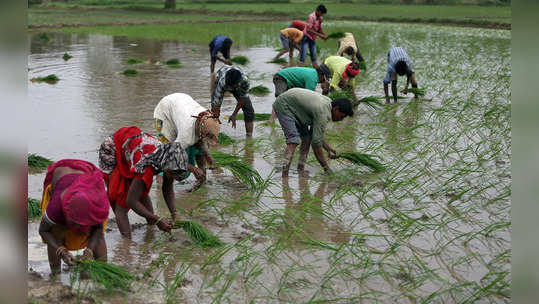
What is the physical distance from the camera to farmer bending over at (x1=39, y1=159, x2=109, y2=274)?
3082 millimetres

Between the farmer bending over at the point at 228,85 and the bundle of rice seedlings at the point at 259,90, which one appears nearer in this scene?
the farmer bending over at the point at 228,85

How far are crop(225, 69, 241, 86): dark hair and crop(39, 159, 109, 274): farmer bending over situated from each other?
130 inches

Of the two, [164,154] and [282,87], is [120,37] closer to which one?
[282,87]

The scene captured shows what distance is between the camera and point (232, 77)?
6.49m

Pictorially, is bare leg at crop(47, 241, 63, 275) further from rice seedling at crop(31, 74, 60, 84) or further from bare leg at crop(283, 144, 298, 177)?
rice seedling at crop(31, 74, 60, 84)

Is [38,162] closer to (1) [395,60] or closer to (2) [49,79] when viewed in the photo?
(1) [395,60]

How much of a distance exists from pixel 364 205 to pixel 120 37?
18.0m

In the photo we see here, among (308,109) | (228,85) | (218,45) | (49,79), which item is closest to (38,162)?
(228,85)

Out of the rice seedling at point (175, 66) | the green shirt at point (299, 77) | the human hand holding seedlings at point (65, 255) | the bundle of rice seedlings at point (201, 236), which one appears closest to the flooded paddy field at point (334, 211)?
the bundle of rice seedlings at point (201, 236)

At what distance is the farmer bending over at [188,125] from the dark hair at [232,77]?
5.29 ft

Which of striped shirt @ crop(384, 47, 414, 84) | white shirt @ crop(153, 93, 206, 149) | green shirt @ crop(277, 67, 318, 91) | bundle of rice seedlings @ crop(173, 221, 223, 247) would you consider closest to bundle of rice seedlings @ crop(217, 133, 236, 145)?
green shirt @ crop(277, 67, 318, 91)

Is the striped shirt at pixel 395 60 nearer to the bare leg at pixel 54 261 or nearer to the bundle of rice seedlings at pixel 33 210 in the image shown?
the bundle of rice seedlings at pixel 33 210

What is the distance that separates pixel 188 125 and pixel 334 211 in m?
1.37

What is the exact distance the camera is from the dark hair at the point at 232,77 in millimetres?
6484
